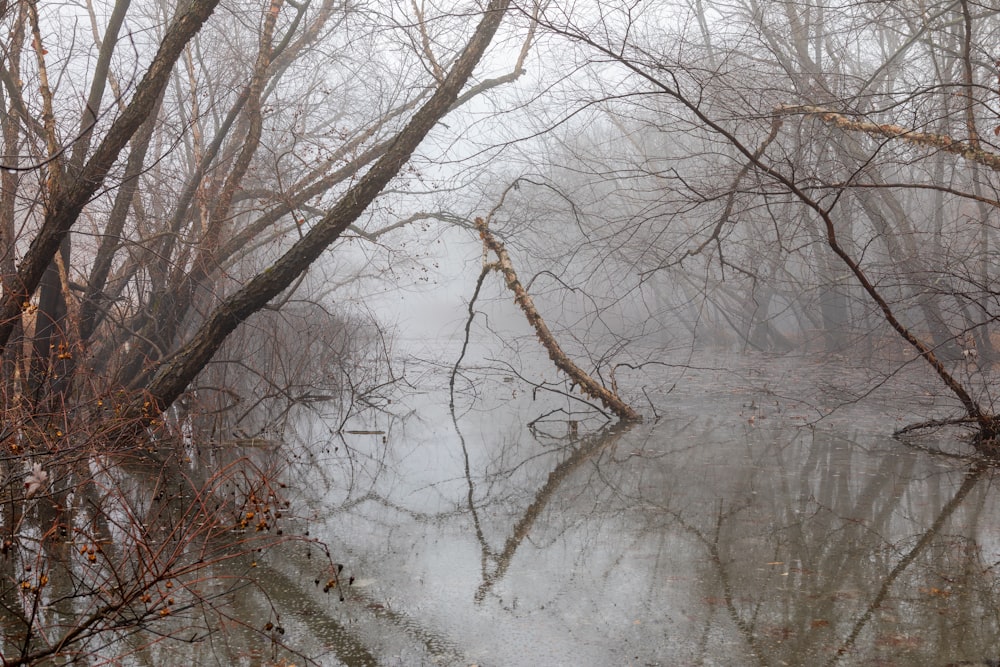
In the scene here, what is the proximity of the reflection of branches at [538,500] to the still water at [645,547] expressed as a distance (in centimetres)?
2

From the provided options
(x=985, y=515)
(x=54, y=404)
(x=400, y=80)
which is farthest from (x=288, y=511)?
(x=400, y=80)

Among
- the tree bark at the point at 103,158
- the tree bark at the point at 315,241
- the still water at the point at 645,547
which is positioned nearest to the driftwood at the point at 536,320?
the still water at the point at 645,547

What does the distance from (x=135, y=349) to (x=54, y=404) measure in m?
2.67

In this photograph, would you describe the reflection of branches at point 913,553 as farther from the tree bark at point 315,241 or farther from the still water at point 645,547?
the tree bark at point 315,241

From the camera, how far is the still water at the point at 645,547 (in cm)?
368

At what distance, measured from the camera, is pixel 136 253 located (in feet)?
27.7

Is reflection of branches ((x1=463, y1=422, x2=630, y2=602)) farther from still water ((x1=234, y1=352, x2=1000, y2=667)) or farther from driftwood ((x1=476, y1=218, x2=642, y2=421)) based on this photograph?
driftwood ((x1=476, y1=218, x2=642, y2=421))

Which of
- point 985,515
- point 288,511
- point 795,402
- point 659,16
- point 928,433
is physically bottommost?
point 288,511

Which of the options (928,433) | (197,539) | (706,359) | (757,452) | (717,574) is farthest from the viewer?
(706,359)

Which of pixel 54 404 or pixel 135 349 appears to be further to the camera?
pixel 135 349

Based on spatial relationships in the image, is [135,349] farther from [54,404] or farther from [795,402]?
[795,402]

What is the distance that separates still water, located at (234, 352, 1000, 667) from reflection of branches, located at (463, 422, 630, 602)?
0.02 metres

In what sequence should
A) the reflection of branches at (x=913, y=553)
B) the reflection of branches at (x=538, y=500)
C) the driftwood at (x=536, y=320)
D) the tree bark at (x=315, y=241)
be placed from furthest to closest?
the driftwood at (x=536, y=320), the tree bark at (x=315, y=241), the reflection of branches at (x=538, y=500), the reflection of branches at (x=913, y=553)

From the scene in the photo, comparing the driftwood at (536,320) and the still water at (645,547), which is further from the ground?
the driftwood at (536,320)
